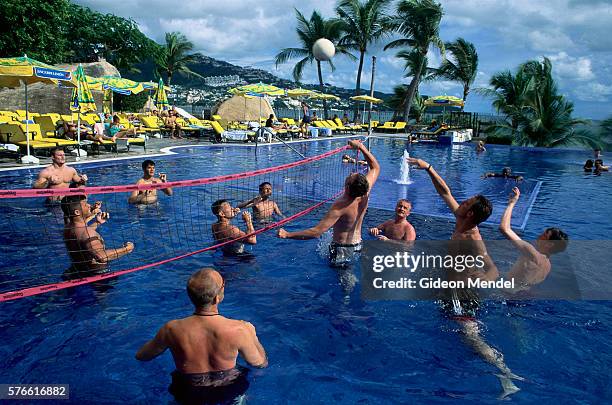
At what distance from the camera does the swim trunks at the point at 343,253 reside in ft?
19.0

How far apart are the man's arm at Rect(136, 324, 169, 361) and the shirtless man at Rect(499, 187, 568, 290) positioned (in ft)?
10.8

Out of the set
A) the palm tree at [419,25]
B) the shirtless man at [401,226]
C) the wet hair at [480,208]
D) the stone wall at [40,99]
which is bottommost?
the shirtless man at [401,226]

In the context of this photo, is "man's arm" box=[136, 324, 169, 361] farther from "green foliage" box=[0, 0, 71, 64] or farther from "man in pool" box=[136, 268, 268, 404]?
"green foliage" box=[0, 0, 71, 64]

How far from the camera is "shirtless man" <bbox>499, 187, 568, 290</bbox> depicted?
4434 mm

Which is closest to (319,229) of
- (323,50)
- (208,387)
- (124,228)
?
(208,387)

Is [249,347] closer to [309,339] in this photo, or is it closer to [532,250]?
[309,339]

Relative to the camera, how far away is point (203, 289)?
2.80 m

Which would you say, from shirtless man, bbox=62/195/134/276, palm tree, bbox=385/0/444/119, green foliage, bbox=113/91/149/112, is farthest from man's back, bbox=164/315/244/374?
palm tree, bbox=385/0/444/119

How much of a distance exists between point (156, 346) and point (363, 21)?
135 feet

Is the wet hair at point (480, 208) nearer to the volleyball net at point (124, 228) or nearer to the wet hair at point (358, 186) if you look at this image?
the wet hair at point (358, 186)

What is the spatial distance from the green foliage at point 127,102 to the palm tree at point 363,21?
19.2 meters

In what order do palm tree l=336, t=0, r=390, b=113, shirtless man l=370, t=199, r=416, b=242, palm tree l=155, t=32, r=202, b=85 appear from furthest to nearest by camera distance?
palm tree l=155, t=32, r=202, b=85
palm tree l=336, t=0, r=390, b=113
shirtless man l=370, t=199, r=416, b=242

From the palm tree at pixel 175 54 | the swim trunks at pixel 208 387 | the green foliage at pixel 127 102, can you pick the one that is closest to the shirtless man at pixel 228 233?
the swim trunks at pixel 208 387

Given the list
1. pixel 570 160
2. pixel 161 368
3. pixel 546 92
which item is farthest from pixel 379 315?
pixel 546 92
